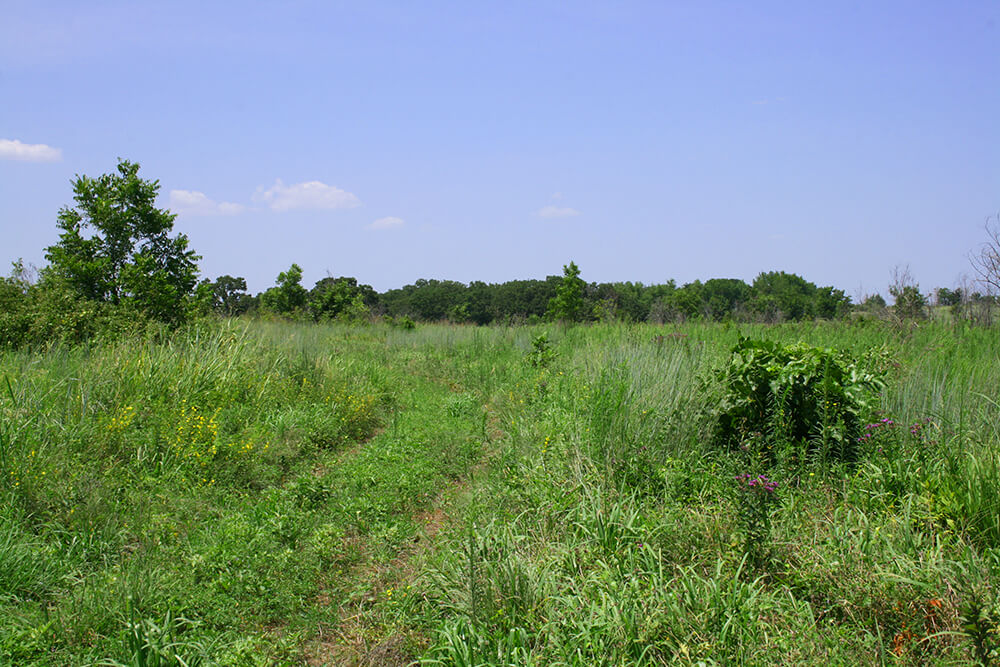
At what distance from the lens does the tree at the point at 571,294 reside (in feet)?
128

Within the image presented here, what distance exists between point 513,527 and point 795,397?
2.67 metres

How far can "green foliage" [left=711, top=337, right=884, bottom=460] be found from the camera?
15.3ft

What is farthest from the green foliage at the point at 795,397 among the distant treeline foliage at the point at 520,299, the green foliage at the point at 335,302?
the green foliage at the point at 335,302

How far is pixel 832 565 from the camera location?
3141 mm

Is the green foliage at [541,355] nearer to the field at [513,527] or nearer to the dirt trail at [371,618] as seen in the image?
the field at [513,527]

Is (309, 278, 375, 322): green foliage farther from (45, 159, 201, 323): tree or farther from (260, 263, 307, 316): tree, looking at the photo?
(45, 159, 201, 323): tree

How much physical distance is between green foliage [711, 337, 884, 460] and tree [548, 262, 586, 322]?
33601mm

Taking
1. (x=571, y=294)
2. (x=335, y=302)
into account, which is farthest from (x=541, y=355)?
(x=571, y=294)

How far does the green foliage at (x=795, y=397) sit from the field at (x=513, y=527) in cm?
13

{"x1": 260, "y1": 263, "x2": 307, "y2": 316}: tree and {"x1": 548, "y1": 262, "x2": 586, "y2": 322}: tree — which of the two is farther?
{"x1": 548, "y1": 262, "x2": 586, "y2": 322}: tree

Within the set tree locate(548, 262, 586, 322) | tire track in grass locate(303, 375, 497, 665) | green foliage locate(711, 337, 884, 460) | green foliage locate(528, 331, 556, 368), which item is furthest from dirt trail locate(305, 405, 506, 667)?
tree locate(548, 262, 586, 322)

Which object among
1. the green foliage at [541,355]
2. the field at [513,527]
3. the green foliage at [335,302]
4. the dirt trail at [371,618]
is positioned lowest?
the dirt trail at [371,618]

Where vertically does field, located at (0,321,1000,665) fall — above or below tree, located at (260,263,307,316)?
below

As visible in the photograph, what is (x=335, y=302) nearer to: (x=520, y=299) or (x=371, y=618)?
(x=371, y=618)
